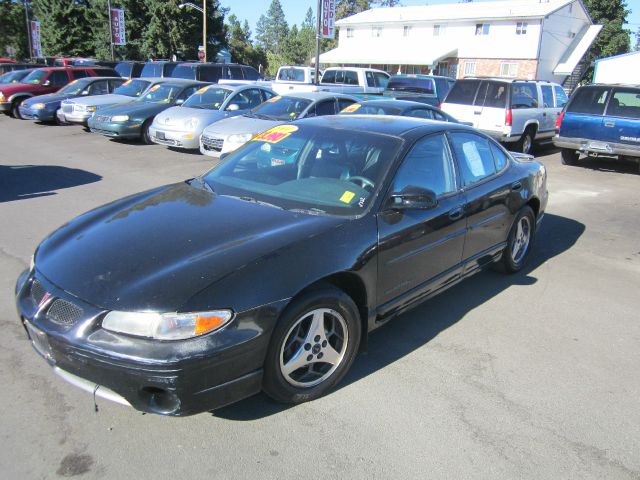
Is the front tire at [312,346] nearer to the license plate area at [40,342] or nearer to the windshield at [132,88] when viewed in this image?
the license plate area at [40,342]

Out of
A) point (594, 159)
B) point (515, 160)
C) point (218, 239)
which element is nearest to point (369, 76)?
point (594, 159)

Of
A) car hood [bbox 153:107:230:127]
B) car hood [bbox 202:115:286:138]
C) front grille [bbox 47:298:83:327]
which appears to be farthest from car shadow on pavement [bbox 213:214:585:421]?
car hood [bbox 153:107:230:127]

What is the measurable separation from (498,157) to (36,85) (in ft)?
59.4

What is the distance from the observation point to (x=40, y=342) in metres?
2.81

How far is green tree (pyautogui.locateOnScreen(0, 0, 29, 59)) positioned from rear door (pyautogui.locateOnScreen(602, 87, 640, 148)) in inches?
2064

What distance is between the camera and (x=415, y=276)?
381 cm

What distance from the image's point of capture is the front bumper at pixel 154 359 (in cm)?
252

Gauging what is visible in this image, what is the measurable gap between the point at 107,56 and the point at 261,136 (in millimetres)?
42740

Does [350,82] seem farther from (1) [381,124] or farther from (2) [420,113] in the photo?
(1) [381,124]

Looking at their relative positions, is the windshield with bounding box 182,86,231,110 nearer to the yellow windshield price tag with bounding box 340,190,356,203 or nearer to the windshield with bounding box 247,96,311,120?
the windshield with bounding box 247,96,311,120

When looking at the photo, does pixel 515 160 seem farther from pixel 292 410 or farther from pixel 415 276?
pixel 292 410

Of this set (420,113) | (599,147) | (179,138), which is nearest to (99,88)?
(179,138)

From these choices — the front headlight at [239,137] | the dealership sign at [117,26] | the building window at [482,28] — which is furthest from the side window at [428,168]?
the building window at [482,28]

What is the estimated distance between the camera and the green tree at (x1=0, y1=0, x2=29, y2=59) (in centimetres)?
4903
